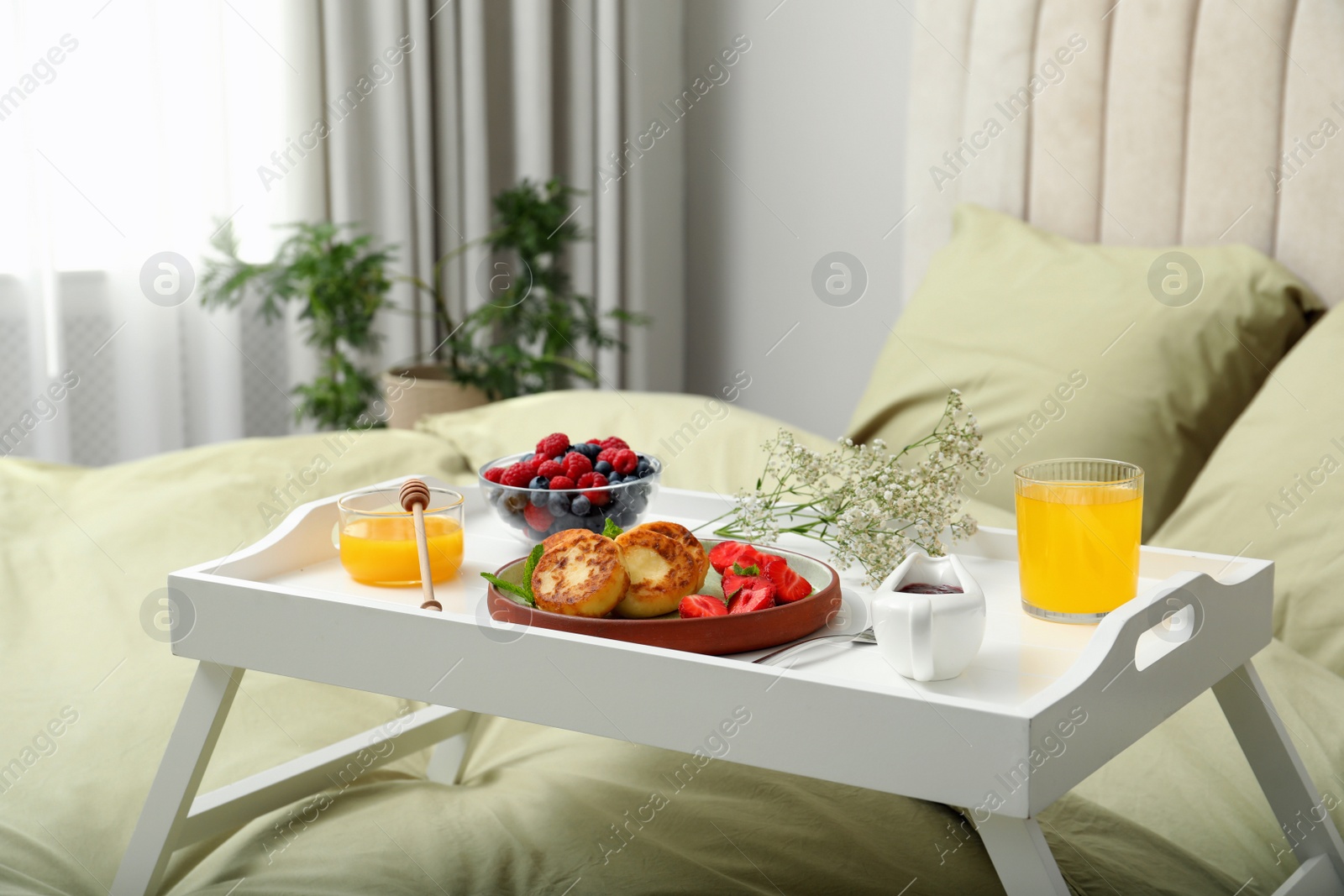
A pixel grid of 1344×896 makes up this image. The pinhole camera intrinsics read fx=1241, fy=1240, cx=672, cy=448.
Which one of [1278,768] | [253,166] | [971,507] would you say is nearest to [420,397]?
[253,166]

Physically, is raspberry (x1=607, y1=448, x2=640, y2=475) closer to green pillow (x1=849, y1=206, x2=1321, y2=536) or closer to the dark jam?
the dark jam

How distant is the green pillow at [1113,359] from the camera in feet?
5.12

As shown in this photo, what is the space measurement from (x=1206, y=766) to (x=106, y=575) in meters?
1.22

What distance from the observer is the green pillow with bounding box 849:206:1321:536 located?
1562 millimetres

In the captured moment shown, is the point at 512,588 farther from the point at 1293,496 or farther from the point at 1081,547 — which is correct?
the point at 1293,496

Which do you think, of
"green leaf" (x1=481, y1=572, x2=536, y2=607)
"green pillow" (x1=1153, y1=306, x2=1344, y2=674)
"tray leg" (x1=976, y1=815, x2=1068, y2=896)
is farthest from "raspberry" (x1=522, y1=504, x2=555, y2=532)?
"green pillow" (x1=1153, y1=306, x2=1344, y2=674)

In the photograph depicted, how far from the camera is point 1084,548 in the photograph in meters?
0.95

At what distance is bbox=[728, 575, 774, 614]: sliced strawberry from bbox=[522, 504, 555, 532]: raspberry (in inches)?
10.3

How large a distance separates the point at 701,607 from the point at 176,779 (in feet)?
1.60

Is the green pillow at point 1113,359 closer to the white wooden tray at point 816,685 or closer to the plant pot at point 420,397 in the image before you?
the white wooden tray at point 816,685

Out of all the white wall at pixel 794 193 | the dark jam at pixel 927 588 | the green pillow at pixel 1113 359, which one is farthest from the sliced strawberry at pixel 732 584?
the white wall at pixel 794 193

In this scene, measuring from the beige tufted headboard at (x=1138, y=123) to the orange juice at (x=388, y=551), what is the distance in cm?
127

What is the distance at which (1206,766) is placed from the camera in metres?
1.11

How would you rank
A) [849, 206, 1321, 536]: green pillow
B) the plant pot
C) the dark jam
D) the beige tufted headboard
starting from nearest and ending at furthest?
the dark jam → [849, 206, 1321, 536]: green pillow → the beige tufted headboard → the plant pot
